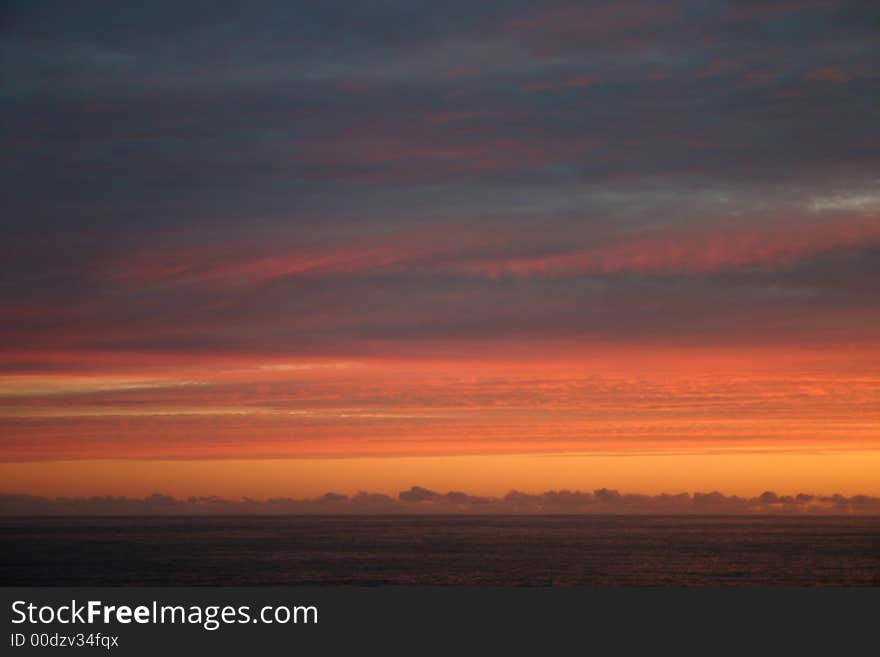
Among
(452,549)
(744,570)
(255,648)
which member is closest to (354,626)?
(255,648)

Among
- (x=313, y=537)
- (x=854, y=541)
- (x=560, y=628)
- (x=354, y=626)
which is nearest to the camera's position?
(x=354, y=626)

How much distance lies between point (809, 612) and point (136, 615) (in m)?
27.7

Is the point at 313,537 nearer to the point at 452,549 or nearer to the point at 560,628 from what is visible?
the point at 452,549

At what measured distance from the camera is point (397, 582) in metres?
97.7

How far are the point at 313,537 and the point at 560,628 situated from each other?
496 feet

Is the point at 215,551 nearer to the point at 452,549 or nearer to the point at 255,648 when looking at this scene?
the point at 452,549

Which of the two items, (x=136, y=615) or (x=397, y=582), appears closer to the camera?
(x=136, y=615)

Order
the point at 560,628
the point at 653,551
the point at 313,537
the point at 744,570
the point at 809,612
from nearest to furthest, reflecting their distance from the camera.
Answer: the point at 560,628, the point at 809,612, the point at 744,570, the point at 653,551, the point at 313,537

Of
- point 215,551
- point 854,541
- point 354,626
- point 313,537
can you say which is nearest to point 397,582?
point 215,551

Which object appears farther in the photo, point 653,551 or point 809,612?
point 653,551

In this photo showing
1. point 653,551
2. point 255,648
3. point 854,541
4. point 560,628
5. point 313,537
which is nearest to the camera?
point 255,648

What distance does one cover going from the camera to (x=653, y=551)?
5487 inches

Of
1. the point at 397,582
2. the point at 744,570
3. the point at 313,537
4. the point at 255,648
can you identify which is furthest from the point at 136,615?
the point at 313,537

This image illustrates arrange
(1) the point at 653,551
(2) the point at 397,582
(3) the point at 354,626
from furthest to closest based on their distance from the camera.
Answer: (1) the point at 653,551, (2) the point at 397,582, (3) the point at 354,626
